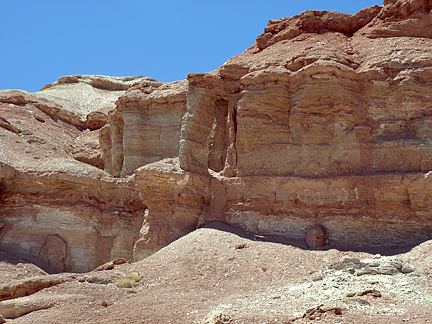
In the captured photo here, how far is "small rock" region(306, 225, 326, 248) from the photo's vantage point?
55.2 feet

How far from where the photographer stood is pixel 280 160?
19.4 meters

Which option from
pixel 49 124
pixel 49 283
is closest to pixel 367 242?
pixel 49 283

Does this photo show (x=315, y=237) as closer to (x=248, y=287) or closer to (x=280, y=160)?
(x=280, y=160)

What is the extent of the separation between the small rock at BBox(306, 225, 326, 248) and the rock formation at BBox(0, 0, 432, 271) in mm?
374

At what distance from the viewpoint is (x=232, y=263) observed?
1550 cm

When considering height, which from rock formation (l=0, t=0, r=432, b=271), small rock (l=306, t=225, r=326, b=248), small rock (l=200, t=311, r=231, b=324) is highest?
rock formation (l=0, t=0, r=432, b=271)

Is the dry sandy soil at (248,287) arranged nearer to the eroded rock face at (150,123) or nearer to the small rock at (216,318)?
the small rock at (216,318)

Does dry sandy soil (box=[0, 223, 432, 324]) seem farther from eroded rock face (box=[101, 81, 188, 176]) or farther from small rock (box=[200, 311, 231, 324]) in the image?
eroded rock face (box=[101, 81, 188, 176])

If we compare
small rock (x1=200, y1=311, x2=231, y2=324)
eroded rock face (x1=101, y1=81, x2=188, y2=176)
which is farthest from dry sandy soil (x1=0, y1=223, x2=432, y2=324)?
eroded rock face (x1=101, y1=81, x2=188, y2=176)

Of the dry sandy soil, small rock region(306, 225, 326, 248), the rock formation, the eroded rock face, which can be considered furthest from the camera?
the eroded rock face

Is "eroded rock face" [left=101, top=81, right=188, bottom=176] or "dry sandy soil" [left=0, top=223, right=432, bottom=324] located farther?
"eroded rock face" [left=101, top=81, right=188, bottom=176]

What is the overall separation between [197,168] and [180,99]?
6256mm

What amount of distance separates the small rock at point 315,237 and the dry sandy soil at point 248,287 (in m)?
0.26

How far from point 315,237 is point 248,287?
3.98m
